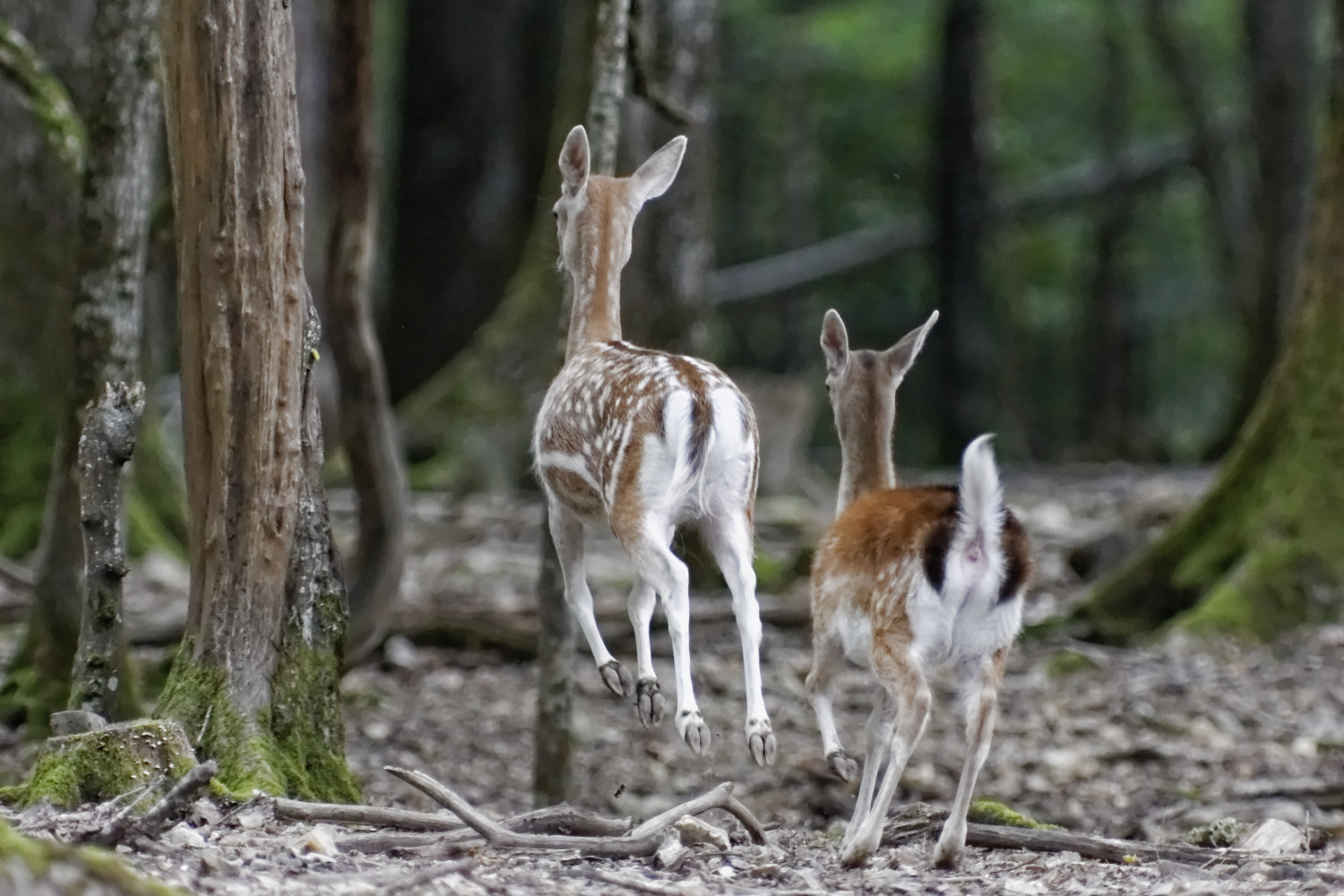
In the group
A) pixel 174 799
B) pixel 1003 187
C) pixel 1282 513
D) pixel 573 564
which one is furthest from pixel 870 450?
pixel 1003 187

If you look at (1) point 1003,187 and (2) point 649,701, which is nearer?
(2) point 649,701

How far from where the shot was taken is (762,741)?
16.4 ft

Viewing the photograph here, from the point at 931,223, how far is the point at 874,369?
15361 millimetres

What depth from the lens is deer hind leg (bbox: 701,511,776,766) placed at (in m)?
5.00

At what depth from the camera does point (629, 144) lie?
1108 centimetres

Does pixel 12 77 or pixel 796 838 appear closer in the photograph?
pixel 796 838

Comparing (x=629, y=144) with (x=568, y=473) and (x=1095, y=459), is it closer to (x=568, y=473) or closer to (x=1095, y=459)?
(x=568, y=473)

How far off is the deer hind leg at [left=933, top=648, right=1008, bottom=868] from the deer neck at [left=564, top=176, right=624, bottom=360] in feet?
5.89

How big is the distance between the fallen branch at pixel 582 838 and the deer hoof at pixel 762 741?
319mm

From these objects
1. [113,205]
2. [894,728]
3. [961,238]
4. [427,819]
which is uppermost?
[961,238]

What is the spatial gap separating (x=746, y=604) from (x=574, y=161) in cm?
177

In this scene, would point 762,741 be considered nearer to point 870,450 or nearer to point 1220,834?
point 870,450

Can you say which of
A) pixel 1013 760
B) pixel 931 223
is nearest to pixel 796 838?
pixel 1013 760

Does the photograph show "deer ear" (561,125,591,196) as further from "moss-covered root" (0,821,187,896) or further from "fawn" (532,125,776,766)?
"moss-covered root" (0,821,187,896)
